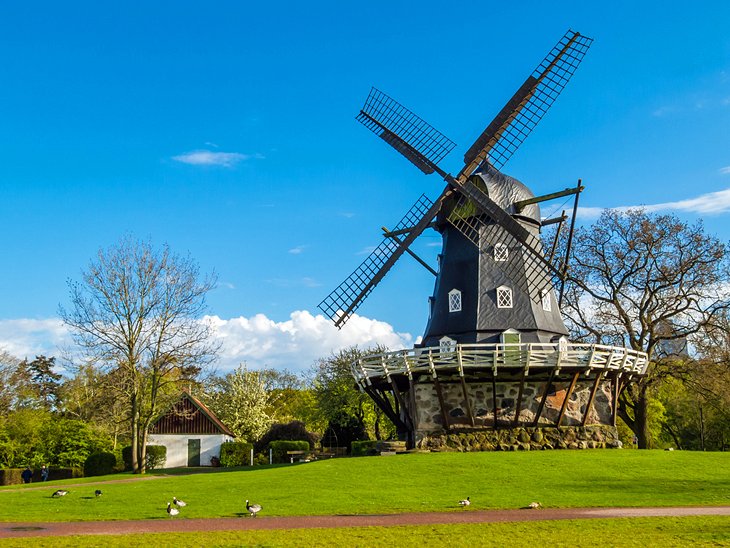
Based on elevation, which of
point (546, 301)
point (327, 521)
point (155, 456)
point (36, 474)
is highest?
point (546, 301)

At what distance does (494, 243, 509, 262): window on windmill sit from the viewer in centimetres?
2752

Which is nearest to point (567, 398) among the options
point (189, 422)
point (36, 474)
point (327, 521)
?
point (327, 521)

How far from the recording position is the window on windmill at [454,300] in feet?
89.5

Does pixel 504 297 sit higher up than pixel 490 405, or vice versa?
pixel 504 297

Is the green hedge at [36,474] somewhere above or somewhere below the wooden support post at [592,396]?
below

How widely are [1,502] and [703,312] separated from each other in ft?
90.6

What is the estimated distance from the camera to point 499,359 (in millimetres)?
23891

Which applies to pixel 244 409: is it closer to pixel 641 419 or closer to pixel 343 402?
pixel 343 402

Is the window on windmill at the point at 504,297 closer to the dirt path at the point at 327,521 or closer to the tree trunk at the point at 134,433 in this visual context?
the dirt path at the point at 327,521

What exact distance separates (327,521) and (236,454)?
2756cm

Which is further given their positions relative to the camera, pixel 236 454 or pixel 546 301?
pixel 236 454

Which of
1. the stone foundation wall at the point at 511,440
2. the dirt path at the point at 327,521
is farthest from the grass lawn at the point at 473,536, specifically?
the stone foundation wall at the point at 511,440

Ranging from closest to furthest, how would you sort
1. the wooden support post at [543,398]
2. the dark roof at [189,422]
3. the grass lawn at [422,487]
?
the grass lawn at [422,487], the wooden support post at [543,398], the dark roof at [189,422]

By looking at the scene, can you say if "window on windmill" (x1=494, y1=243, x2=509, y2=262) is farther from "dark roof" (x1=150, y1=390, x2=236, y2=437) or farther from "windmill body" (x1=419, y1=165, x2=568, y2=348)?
"dark roof" (x1=150, y1=390, x2=236, y2=437)
